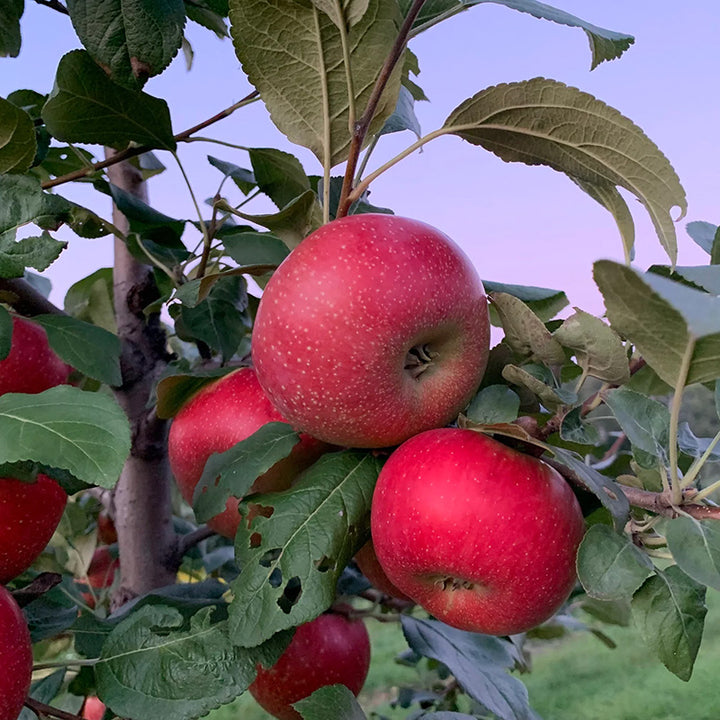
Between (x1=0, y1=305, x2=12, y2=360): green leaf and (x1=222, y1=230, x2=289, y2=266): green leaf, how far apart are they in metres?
0.26

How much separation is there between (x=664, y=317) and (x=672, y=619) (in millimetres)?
231

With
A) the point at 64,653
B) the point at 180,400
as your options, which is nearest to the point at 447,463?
the point at 180,400

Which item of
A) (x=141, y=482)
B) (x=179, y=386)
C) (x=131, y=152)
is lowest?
(x=141, y=482)

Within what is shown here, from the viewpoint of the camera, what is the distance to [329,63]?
0.66 metres

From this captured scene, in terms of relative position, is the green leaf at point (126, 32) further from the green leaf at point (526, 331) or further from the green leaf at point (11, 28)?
the green leaf at point (526, 331)

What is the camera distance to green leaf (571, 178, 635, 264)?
0.71 meters

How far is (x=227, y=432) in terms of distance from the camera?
807 mm

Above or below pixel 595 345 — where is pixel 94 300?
below

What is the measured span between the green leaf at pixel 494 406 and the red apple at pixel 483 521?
0.02m

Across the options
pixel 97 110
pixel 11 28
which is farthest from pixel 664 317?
pixel 11 28

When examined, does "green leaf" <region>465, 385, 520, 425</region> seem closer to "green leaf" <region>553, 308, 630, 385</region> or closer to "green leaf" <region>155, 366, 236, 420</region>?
"green leaf" <region>553, 308, 630, 385</region>

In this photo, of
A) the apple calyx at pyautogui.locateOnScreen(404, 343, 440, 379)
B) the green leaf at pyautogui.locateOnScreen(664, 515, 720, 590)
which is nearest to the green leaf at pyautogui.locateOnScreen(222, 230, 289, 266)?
the apple calyx at pyautogui.locateOnScreen(404, 343, 440, 379)

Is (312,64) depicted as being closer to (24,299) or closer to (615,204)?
(615,204)

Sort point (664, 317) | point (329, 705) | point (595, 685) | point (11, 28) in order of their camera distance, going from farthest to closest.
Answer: point (595, 685) → point (11, 28) → point (329, 705) → point (664, 317)
